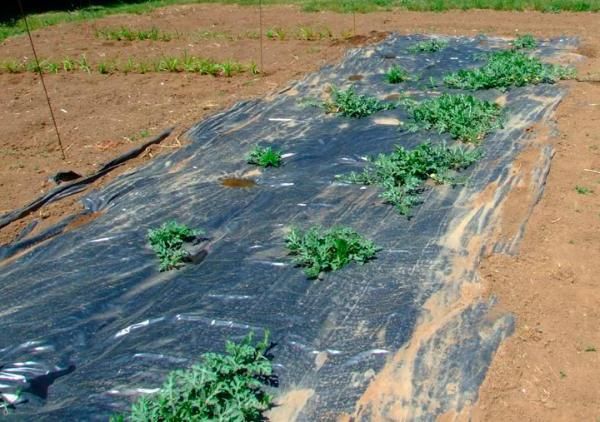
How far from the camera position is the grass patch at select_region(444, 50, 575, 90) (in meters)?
7.38

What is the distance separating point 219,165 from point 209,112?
1636mm

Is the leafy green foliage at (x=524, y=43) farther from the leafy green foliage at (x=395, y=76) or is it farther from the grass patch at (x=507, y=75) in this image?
the leafy green foliage at (x=395, y=76)

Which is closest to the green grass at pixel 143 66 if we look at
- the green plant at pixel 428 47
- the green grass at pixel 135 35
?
the green grass at pixel 135 35

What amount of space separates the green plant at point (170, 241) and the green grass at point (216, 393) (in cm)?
111

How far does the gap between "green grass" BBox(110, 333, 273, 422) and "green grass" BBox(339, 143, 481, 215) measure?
2.05 meters

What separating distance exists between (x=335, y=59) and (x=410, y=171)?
4.05 metres

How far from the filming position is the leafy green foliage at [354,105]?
6.72m

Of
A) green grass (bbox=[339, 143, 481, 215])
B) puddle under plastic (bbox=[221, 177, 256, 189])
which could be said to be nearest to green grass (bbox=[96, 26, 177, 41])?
puddle under plastic (bbox=[221, 177, 256, 189])

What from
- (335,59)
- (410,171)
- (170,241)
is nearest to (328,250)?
(170,241)

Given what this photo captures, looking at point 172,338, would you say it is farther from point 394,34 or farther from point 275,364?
point 394,34

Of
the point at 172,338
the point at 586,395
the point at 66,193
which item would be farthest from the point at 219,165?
the point at 586,395

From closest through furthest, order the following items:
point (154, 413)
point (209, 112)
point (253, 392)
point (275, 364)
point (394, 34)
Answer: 1. point (154, 413)
2. point (253, 392)
3. point (275, 364)
4. point (209, 112)
5. point (394, 34)

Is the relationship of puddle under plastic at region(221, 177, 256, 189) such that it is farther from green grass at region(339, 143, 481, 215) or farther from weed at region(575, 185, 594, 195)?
weed at region(575, 185, 594, 195)

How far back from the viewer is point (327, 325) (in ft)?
12.1
